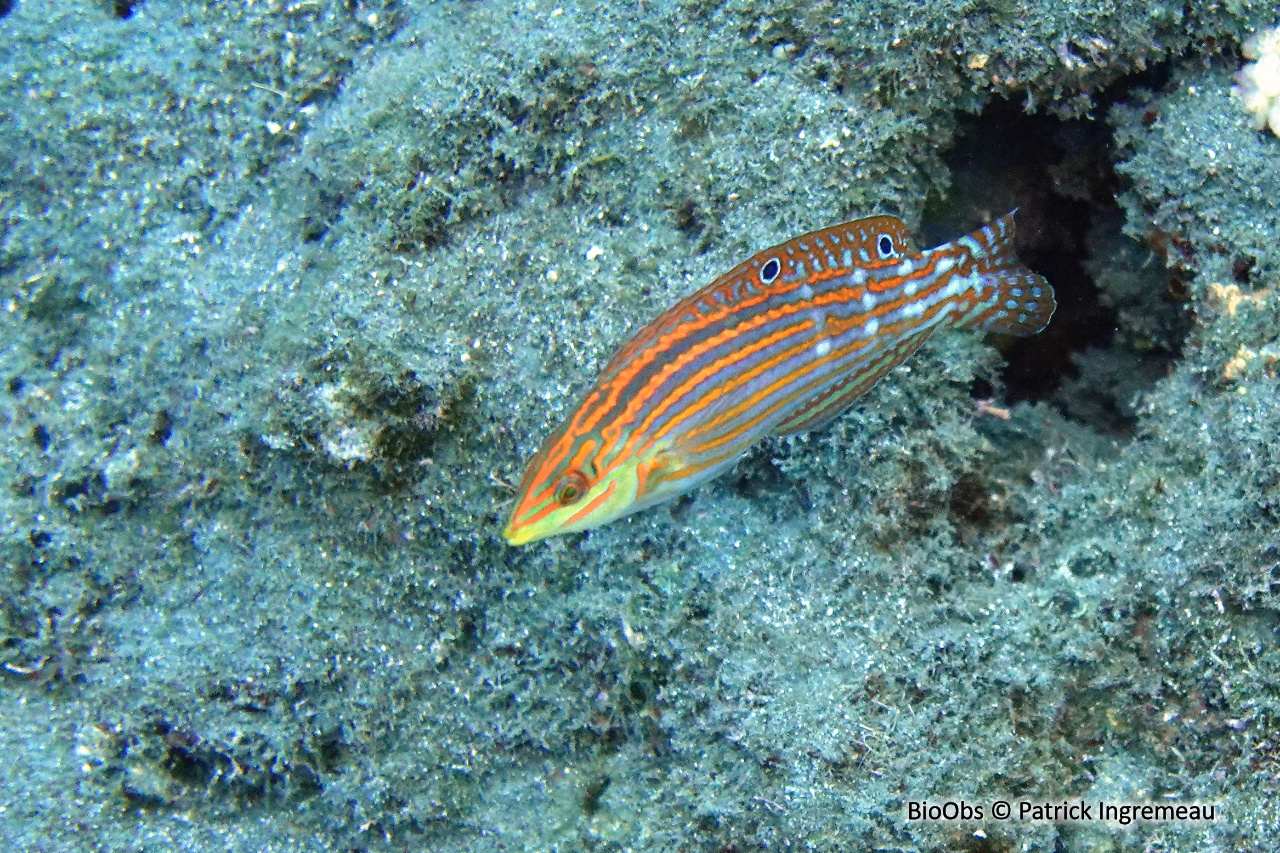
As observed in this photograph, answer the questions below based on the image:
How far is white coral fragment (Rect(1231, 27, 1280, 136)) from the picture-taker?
3.19 m

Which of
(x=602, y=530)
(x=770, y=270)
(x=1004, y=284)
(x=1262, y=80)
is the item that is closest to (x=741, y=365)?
(x=770, y=270)

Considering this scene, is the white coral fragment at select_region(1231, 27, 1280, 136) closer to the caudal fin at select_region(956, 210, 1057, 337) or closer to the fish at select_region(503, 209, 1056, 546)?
the caudal fin at select_region(956, 210, 1057, 337)

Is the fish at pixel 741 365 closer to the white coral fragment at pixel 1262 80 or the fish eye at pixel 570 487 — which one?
the fish eye at pixel 570 487

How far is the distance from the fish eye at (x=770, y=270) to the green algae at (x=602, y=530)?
0.99 metres

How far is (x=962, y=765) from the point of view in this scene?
2.92 meters

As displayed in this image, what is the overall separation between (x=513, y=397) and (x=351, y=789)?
227 cm

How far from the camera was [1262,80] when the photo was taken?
10.5ft

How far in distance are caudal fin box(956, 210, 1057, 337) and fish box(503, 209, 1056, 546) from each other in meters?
0.04

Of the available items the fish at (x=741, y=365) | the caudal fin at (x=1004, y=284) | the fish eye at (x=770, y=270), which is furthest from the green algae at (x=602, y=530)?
the fish eye at (x=770, y=270)

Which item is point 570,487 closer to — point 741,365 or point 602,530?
point 741,365

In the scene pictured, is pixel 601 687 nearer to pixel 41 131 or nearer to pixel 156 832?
pixel 156 832

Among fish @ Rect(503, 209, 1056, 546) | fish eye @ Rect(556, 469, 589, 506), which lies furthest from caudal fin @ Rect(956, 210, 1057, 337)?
fish eye @ Rect(556, 469, 589, 506)

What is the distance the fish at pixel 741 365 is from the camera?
2.35 meters

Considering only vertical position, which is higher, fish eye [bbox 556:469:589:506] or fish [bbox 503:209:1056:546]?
fish [bbox 503:209:1056:546]
